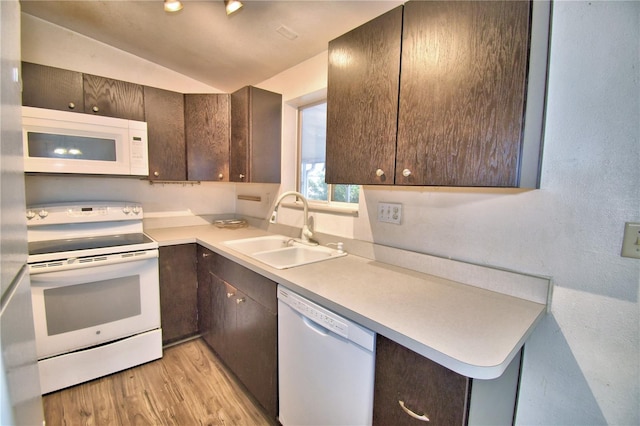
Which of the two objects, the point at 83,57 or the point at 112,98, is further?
the point at 83,57

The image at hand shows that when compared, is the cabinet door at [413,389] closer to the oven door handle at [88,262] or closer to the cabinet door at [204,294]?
the cabinet door at [204,294]

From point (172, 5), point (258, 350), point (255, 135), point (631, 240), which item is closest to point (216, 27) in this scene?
point (172, 5)

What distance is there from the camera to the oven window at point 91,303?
1.61 metres

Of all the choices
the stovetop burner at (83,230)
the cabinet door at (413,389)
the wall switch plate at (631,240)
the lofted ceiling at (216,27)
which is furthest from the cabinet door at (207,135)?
the wall switch plate at (631,240)

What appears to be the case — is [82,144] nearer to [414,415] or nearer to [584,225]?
[414,415]

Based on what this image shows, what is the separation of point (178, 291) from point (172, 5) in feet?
6.09

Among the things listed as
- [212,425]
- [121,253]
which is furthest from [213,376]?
[121,253]

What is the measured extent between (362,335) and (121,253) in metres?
1.69

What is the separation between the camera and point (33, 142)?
1.64 metres

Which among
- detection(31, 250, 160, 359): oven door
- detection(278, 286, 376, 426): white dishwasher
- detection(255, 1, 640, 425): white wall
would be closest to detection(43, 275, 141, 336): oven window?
detection(31, 250, 160, 359): oven door

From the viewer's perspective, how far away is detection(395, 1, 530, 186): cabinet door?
823mm

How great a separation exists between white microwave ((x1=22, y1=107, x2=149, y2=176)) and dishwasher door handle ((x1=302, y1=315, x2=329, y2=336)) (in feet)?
5.50

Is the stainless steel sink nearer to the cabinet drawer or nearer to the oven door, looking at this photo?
the cabinet drawer

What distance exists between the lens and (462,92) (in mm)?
916
